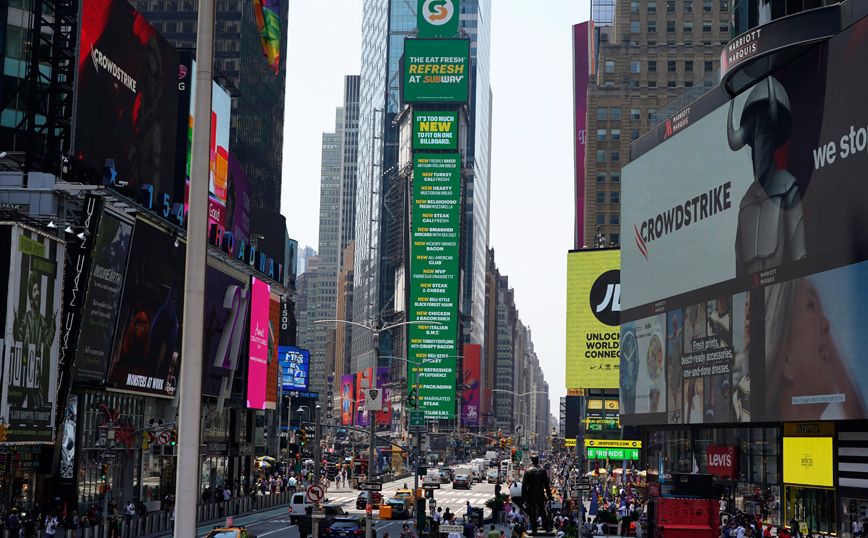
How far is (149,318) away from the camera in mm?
58844

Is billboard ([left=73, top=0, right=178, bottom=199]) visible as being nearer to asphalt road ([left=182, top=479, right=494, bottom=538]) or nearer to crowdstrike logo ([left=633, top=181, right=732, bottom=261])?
asphalt road ([left=182, top=479, right=494, bottom=538])

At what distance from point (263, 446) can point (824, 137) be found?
95810 millimetres

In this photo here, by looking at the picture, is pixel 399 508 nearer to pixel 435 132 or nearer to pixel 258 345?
pixel 258 345

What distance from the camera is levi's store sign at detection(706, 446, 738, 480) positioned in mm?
59969

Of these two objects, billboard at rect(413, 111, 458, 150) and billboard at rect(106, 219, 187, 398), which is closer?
billboard at rect(106, 219, 187, 398)

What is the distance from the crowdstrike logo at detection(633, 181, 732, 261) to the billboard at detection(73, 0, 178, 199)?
3384cm

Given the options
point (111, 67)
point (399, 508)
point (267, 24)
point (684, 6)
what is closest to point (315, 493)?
point (267, 24)

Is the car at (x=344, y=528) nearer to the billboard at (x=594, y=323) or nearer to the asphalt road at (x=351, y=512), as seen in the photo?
the asphalt road at (x=351, y=512)

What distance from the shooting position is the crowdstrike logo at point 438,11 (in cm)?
17575

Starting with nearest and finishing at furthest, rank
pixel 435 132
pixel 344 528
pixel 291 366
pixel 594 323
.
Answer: pixel 344 528 < pixel 594 323 < pixel 291 366 < pixel 435 132

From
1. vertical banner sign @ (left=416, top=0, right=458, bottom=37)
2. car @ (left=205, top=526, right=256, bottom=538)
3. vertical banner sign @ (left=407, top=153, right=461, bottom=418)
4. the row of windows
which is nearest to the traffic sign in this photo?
car @ (left=205, top=526, right=256, bottom=538)

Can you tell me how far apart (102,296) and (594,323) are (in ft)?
171

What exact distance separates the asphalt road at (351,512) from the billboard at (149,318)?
1030cm

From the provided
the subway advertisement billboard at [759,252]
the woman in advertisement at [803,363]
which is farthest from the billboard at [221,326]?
the woman in advertisement at [803,363]
